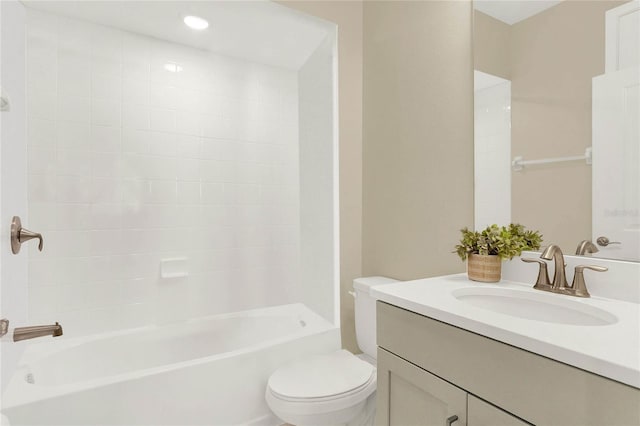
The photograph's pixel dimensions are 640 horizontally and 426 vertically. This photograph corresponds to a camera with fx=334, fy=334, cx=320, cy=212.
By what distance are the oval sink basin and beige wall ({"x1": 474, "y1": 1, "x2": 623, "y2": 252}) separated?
0.22 metres

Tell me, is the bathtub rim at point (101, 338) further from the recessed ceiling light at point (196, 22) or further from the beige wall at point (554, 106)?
the recessed ceiling light at point (196, 22)

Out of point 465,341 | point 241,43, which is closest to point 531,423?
point 465,341

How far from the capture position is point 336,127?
6.76ft

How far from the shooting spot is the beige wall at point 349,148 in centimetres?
204

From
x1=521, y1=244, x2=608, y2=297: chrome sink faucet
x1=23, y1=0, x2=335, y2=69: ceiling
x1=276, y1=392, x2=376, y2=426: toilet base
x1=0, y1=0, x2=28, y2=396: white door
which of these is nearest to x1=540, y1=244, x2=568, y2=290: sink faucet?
x1=521, y1=244, x2=608, y2=297: chrome sink faucet

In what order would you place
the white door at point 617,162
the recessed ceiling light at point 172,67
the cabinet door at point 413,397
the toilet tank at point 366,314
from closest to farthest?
the cabinet door at point 413,397 < the white door at point 617,162 < the toilet tank at point 366,314 < the recessed ceiling light at point 172,67

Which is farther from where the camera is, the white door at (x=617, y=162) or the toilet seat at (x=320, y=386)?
the toilet seat at (x=320, y=386)

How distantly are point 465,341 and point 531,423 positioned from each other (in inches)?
7.7

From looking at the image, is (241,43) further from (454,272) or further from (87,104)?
(454,272)

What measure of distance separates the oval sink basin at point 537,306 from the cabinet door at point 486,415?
36cm

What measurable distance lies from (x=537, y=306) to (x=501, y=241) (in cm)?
25

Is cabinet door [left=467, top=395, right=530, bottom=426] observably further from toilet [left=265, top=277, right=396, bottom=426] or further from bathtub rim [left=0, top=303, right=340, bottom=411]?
bathtub rim [left=0, top=303, right=340, bottom=411]

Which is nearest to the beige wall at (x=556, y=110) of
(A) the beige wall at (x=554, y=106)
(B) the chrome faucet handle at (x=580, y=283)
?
(A) the beige wall at (x=554, y=106)

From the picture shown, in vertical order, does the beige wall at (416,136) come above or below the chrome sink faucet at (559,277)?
above
